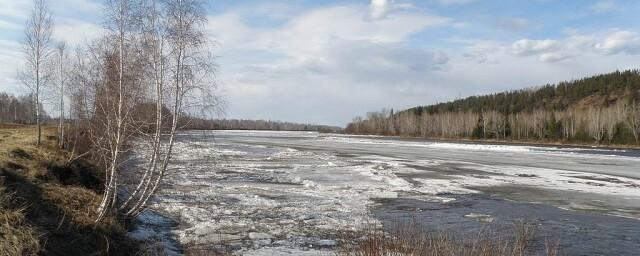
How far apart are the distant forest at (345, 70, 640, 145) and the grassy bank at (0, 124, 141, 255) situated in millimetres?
92452

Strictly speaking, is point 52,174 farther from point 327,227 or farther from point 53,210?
point 327,227

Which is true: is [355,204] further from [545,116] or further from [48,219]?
[545,116]

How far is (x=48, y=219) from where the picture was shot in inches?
362

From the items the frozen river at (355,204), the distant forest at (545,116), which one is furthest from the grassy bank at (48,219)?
the distant forest at (545,116)

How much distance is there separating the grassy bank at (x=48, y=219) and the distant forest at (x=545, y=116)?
303ft

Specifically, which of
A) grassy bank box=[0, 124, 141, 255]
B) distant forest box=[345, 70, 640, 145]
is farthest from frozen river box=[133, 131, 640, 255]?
distant forest box=[345, 70, 640, 145]

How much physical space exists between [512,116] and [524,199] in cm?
10399

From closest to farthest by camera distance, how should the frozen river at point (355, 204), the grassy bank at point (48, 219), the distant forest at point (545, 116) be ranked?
1. the grassy bank at point (48, 219)
2. the frozen river at point (355, 204)
3. the distant forest at point (545, 116)

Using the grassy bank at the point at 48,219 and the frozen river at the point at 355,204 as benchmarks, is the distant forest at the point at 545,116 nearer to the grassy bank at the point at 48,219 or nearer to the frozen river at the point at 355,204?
the frozen river at the point at 355,204

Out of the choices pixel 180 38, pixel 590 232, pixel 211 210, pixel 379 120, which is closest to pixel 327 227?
pixel 211 210

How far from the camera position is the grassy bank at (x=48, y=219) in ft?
25.4

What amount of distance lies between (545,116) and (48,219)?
11333cm

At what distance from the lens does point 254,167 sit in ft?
99.7

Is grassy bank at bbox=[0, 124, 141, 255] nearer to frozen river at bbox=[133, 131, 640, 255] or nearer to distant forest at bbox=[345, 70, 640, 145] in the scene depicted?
frozen river at bbox=[133, 131, 640, 255]
